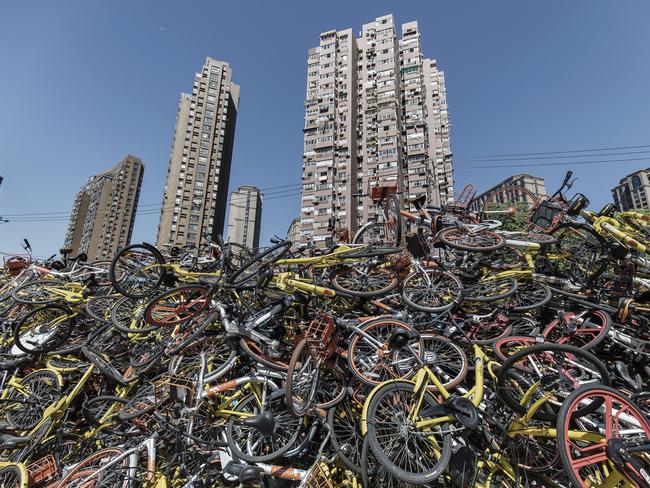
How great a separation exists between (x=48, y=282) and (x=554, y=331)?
408 inches

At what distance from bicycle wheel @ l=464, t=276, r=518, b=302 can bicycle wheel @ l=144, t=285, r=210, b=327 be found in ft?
15.4

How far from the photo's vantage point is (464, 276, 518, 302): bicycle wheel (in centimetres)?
560

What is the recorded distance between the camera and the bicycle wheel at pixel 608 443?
2.57m

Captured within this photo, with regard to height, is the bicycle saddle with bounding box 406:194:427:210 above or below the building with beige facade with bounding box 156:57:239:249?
below

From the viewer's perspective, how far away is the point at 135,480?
12.9 feet

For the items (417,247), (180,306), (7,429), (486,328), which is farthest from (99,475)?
(417,247)

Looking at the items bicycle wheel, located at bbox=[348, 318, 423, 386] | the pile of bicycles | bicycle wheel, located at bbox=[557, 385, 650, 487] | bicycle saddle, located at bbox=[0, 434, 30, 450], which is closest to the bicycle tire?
the pile of bicycles

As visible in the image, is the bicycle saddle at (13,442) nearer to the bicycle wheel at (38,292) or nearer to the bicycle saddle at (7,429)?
the bicycle saddle at (7,429)

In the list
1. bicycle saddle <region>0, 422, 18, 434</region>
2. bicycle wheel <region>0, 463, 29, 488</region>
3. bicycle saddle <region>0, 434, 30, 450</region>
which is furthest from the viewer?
bicycle saddle <region>0, 422, 18, 434</region>

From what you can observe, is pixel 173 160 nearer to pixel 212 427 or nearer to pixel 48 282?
pixel 48 282

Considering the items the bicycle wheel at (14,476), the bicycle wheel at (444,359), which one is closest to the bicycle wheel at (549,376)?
the bicycle wheel at (444,359)

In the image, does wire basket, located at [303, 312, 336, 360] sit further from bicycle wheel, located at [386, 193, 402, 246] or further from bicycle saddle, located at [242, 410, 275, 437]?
bicycle wheel, located at [386, 193, 402, 246]

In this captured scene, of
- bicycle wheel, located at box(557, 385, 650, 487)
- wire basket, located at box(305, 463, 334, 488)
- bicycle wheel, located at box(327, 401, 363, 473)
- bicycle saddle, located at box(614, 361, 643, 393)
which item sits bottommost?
wire basket, located at box(305, 463, 334, 488)

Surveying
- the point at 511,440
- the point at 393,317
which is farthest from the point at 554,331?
the point at 393,317
